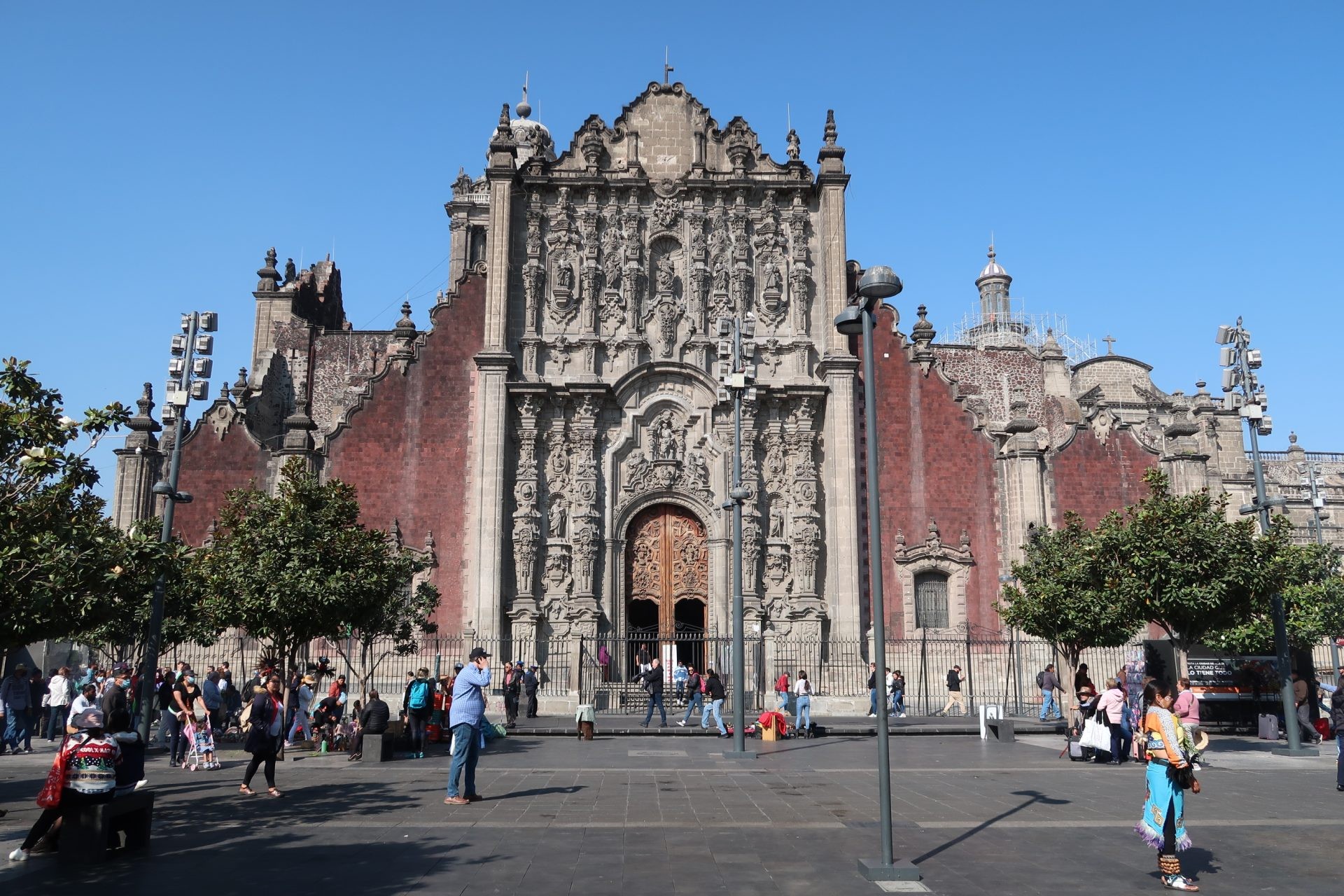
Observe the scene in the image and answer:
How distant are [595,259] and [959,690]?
705 inches

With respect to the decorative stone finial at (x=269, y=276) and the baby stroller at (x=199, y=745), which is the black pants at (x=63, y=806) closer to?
the baby stroller at (x=199, y=745)

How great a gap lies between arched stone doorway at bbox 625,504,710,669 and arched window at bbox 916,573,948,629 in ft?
21.9

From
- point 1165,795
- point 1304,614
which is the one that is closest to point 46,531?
point 1165,795

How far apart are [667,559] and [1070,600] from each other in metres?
13.8

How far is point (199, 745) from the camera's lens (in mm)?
17875

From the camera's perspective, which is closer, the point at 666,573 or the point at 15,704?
the point at 15,704

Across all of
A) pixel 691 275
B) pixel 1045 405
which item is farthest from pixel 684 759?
pixel 1045 405

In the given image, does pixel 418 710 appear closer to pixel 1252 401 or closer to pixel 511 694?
Result: pixel 511 694

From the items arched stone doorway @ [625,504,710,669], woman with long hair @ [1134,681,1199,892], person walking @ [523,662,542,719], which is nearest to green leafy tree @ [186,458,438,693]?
person walking @ [523,662,542,719]

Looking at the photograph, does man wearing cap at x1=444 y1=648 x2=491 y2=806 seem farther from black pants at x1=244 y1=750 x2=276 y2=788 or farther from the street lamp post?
the street lamp post

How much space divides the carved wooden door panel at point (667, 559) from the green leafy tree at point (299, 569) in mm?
11627

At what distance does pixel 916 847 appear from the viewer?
432 inches

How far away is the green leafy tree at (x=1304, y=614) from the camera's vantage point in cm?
2823

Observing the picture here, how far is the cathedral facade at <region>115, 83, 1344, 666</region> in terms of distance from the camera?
32.9m
